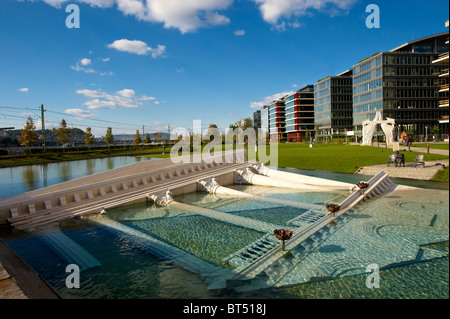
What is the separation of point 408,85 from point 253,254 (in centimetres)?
7784

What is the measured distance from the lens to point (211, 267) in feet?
22.4

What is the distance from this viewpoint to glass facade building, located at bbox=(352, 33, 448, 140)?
65500 mm

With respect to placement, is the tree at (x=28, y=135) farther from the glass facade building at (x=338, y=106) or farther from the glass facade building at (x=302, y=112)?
Answer: the glass facade building at (x=302, y=112)

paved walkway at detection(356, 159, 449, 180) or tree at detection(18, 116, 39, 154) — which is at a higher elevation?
tree at detection(18, 116, 39, 154)

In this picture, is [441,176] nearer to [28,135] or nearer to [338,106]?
[28,135]

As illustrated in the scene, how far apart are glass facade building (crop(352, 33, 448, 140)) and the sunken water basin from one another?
6628 centimetres

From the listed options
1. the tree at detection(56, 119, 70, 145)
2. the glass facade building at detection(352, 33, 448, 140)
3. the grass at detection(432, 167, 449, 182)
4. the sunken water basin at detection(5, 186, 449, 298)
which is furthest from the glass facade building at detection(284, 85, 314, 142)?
the sunken water basin at detection(5, 186, 449, 298)

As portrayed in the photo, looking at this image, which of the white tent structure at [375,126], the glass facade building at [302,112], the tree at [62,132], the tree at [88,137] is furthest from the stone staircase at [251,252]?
the glass facade building at [302,112]

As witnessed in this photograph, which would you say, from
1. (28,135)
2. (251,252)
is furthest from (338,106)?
(251,252)

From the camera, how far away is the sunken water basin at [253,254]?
550cm

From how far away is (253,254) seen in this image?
7.55 meters

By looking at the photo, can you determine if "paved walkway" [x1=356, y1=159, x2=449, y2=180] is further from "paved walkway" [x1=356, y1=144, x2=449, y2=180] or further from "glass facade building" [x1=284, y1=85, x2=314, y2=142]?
"glass facade building" [x1=284, y1=85, x2=314, y2=142]

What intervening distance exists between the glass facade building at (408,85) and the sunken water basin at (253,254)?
6628 centimetres

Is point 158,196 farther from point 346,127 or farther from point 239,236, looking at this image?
point 346,127
